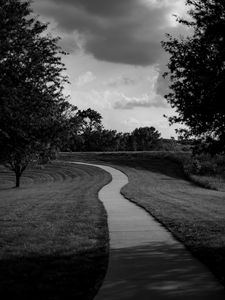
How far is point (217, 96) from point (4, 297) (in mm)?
6065

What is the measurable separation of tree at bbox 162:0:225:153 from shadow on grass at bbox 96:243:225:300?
127 inches

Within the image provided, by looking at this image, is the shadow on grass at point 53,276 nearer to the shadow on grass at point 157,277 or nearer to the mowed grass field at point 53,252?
the mowed grass field at point 53,252

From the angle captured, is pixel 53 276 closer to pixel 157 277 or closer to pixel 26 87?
pixel 157 277

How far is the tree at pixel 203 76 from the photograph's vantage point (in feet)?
33.8

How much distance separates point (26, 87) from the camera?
13422 mm

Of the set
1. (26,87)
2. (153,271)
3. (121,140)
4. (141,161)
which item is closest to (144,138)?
(121,140)

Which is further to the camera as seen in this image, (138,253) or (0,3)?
(0,3)

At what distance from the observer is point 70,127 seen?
14.7 m

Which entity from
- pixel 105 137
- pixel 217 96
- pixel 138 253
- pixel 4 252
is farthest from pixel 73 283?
pixel 105 137

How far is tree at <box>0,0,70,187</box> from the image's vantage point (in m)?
12.7

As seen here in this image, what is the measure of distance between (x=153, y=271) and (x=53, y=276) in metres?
1.74

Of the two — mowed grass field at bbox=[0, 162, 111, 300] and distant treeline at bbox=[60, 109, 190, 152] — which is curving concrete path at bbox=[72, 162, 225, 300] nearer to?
mowed grass field at bbox=[0, 162, 111, 300]

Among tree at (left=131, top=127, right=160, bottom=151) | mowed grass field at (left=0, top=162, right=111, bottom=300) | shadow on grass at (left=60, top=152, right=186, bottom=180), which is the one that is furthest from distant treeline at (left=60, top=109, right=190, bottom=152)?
mowed grass field at (left=0, top=162, right=111, bottom=300)

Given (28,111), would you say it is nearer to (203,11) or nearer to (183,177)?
(203,11)
